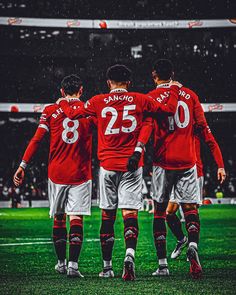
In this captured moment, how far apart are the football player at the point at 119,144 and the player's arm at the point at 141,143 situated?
1cm

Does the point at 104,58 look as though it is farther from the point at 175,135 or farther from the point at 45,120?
the point at 175,135

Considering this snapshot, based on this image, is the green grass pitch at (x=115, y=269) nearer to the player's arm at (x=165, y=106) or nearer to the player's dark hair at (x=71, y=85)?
the player's arm at (x=165, y=106)

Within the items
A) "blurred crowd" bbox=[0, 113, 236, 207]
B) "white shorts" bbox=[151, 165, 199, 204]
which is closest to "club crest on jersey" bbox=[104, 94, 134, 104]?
"white shorts" bbox=[151, 165, 199, 204]

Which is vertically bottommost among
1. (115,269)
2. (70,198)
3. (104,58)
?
(115,269)

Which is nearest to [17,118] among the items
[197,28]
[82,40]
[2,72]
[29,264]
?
[2,72]

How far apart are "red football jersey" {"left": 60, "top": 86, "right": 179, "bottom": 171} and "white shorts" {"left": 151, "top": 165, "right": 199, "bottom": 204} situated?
1.49ft

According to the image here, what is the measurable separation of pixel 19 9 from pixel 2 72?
462 cm

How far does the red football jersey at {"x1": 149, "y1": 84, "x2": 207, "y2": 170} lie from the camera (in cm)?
658

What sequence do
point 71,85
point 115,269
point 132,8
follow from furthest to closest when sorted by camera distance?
point 132,8, point 115,269, point 71,85

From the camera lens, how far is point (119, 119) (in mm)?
6305

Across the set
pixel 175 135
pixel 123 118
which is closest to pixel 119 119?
pixel 123 118

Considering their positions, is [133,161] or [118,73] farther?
[118,73]

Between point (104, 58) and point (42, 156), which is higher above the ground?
point (104, 58)

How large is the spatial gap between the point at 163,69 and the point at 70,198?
5.29ft
